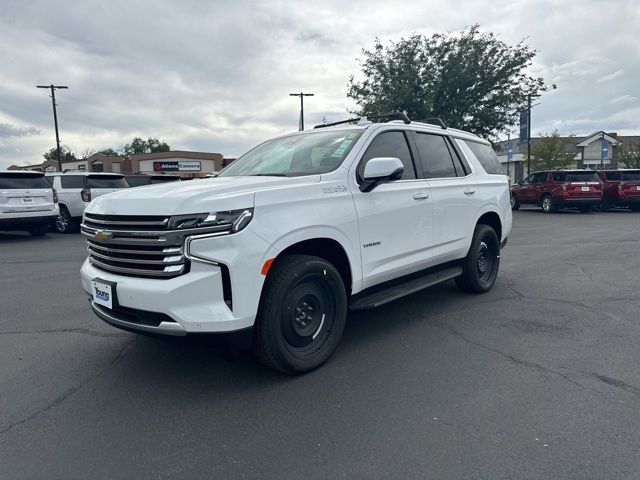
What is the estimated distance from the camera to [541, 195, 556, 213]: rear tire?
778 inches

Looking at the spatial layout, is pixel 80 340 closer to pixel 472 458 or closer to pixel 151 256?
pixel 151 256

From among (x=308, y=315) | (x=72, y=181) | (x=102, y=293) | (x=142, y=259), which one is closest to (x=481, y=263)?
(x=308, y=315)

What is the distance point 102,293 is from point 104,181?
Answer: 11.9 meters

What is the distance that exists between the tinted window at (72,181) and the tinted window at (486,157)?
11976mm

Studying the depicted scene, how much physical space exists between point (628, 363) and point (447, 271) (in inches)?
74.5

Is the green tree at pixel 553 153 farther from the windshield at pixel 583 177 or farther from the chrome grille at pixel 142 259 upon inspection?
the chrome grille at pixel 142 259

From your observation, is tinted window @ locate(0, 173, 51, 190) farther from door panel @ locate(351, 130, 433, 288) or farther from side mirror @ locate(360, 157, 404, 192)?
side mirror @ locate(360, 157, 404, 192)

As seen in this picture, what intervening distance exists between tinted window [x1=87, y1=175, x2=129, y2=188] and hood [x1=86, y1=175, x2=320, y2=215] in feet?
37.5

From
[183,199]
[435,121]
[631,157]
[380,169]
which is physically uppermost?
[631,157]

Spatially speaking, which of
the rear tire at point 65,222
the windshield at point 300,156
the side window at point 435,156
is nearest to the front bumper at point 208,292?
the windshield at point 300,156

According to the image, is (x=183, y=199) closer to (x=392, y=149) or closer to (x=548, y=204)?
(x=392, y=149)

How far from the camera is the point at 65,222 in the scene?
559 inches

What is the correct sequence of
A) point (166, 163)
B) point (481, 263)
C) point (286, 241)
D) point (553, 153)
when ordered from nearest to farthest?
point (286, 241) < point (481, 263) < point (553, 153) < point (166, 163)

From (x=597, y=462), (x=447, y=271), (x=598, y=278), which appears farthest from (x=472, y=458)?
(x=598, y=278)
